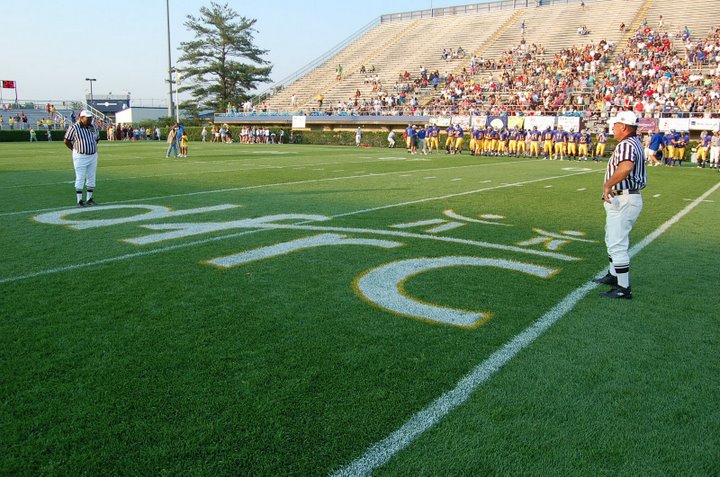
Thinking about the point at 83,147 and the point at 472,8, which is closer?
the point at 83,147

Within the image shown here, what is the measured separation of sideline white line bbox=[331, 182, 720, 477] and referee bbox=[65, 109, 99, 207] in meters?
7.75

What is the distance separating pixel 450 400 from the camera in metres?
3.03

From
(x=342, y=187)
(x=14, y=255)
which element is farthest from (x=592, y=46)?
(x=14, y=255)

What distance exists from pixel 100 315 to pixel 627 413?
11.3 ft

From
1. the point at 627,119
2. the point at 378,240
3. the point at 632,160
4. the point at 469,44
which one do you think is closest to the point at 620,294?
the point at 632,160

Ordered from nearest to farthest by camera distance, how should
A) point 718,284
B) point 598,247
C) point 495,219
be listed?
1. point 718,284
2. point 598,247
3. point 495,219

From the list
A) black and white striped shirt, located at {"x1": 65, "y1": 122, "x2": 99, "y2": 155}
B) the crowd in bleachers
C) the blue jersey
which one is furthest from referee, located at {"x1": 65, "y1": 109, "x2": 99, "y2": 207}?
the crowd in bleachers

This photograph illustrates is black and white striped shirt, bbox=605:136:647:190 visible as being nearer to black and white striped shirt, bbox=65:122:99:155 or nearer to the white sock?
the white sock

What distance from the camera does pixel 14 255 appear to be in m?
5.93

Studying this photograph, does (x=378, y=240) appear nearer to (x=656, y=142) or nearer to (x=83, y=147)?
(x=83, y=147)

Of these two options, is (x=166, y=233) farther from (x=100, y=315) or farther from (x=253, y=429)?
(x=253, y=429)

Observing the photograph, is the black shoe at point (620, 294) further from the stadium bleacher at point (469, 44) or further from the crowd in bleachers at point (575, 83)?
the stadium bleacher at point (469, 44)

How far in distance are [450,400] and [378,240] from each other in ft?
13.4

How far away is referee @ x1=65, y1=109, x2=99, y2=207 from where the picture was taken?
30.3 ft
